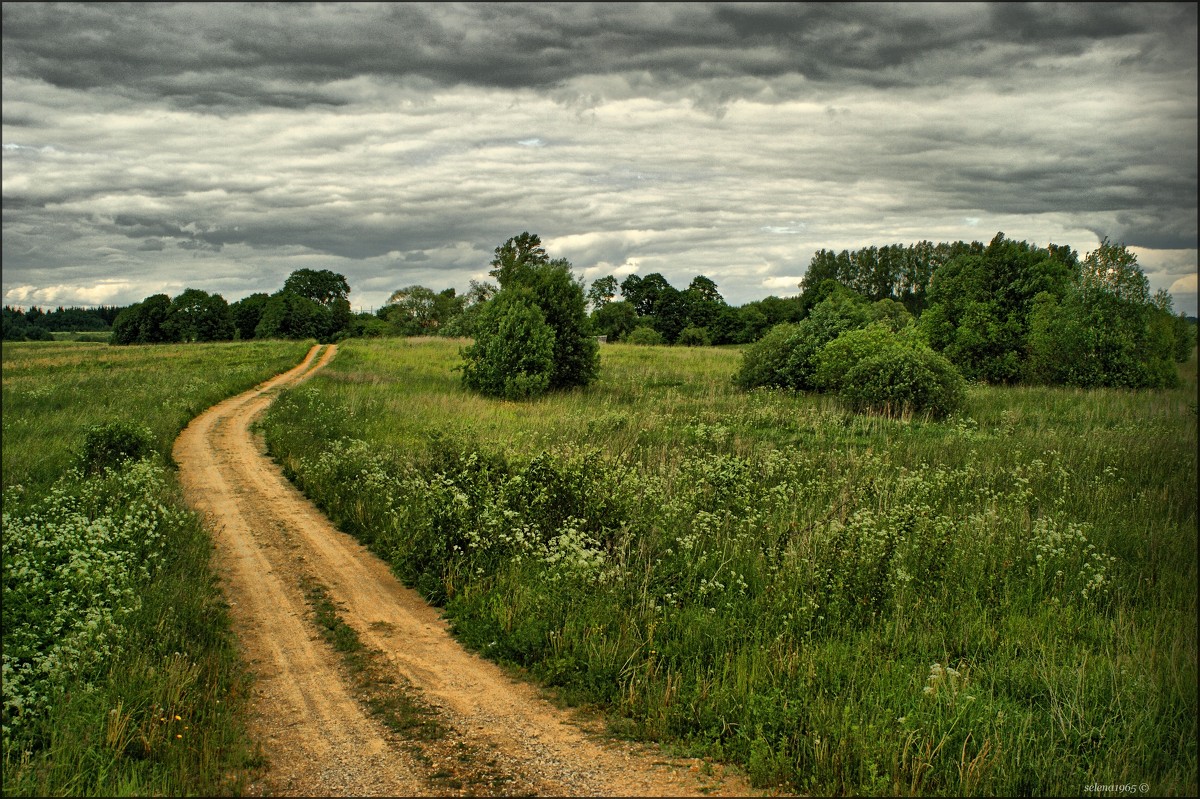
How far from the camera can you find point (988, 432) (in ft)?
57.9

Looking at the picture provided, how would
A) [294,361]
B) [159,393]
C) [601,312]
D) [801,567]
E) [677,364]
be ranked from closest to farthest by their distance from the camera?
[801,567], [159,393], [677,364], [294,361], [601,312]

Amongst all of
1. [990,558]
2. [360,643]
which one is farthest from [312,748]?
[990,558]

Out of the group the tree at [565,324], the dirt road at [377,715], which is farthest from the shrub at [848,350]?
the dirt road at [377,715]

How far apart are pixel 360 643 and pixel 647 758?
3.33m

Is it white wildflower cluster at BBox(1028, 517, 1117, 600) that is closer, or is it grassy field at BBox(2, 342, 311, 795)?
grassy field at BBox(2, 342, 311, 795)

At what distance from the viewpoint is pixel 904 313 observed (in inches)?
2470

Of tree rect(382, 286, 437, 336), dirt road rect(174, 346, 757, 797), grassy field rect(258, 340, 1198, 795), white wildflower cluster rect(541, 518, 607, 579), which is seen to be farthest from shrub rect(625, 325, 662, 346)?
white wildflower cluster rect(541, 518, 607, 579)

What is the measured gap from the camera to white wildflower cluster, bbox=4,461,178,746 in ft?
18.7

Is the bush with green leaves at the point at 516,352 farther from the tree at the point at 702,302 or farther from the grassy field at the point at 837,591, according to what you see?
the tree at the point at 702,302

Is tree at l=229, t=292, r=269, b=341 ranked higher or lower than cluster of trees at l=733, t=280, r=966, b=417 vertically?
higher

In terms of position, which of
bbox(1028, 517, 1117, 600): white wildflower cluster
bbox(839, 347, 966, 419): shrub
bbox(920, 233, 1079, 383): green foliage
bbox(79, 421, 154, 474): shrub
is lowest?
bbox(1028, 517, 1117, 600): white wildflower cluster

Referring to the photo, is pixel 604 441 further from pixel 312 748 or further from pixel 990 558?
pixel 312 748

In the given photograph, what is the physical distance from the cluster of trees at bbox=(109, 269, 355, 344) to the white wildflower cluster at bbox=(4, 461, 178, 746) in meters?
68.3

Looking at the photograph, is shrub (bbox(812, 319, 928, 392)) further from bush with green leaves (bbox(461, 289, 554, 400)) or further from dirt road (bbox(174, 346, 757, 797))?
dirt road (bbox(174, 346, 757, 797))
